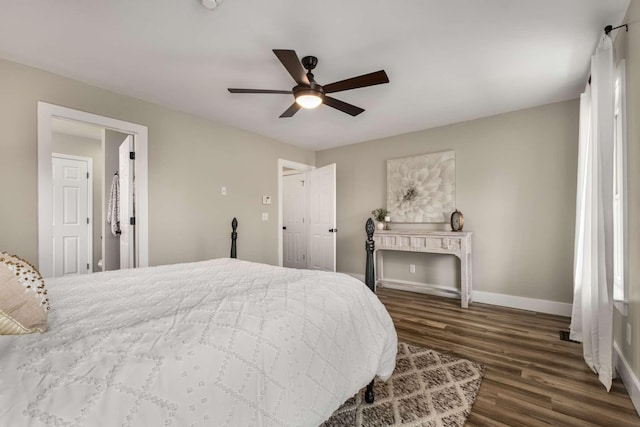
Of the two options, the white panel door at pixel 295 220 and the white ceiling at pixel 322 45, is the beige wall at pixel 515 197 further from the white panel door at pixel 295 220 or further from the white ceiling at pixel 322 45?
the white panel door at pixel 295 220

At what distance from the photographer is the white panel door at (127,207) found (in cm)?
319

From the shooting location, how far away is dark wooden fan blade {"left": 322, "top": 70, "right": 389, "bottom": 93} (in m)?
2.05

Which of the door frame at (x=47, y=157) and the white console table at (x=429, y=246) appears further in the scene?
the white console table at (x=429, y=246)

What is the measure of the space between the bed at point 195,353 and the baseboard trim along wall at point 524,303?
276 cm

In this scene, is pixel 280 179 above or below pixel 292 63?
below

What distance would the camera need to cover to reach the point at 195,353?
86cm

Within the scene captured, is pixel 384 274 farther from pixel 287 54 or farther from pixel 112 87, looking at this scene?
pixel 112 87

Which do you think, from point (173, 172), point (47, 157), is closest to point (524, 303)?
point (173, 172)

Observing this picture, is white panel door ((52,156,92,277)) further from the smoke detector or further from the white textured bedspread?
the smoke detector

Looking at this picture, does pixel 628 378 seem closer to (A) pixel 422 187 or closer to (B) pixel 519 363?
(B) pixel 519 363

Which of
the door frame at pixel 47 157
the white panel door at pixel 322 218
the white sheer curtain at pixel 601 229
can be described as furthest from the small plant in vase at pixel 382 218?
the door frame at pixel 47 157

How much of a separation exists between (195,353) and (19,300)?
62 cm

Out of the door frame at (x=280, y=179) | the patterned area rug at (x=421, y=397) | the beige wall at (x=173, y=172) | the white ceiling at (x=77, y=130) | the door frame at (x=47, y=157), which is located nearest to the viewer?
the patterned area rug at (x=421, y=397)

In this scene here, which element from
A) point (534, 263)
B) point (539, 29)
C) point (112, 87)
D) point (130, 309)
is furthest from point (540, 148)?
point (112, 87)
